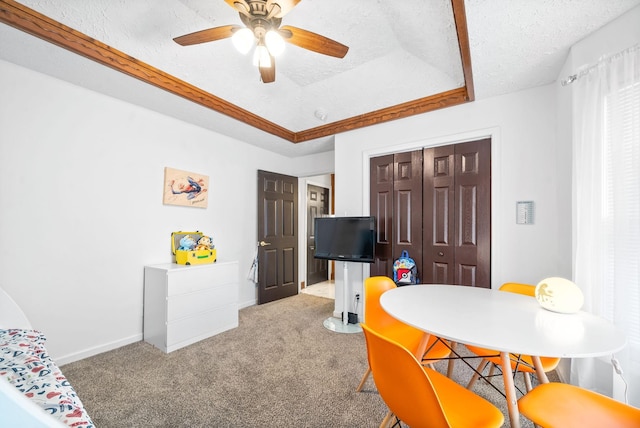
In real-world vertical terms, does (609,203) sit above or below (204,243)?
above

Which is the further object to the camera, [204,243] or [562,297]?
[204,243]

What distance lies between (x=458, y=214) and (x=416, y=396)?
7.44 ft

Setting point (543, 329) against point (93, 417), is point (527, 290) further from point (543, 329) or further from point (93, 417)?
point (93, 417)

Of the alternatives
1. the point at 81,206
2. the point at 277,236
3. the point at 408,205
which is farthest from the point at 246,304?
the point at 408,205

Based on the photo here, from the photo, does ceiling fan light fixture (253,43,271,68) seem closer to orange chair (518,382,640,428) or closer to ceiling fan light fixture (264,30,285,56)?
ceiling fan light fixture (264,30,285,56)

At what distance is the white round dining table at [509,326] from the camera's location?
99cm

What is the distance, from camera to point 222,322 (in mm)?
3053

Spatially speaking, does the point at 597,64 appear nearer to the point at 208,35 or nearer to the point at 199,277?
the point at 208,35

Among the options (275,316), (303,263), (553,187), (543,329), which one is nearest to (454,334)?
(543,329)

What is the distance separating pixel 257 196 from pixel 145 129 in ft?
5.49

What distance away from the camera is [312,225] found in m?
5.48

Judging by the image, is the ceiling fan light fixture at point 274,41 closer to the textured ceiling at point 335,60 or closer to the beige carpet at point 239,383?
the textured ceiling at point 335,60

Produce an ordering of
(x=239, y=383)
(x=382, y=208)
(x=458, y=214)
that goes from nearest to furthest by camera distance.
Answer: (x=239, y=383) → (x=458, y=214) → (x=382, y=208)

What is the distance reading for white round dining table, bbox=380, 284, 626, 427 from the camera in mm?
987
